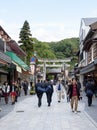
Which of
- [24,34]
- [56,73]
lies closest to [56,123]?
[24,34]

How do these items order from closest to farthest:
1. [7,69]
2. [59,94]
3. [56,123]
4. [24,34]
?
1. [56,123]
2. [59,94]
3. [7,69]
4. [24,34]

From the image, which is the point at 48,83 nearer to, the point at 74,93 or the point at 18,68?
the point at 74,93

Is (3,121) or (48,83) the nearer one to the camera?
(3,121)

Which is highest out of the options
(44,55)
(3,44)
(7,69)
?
(44,55)

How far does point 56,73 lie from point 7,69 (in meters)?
89.4

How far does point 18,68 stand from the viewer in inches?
1449

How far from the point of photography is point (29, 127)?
12633 millimetres

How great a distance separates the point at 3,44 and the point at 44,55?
67.2 m

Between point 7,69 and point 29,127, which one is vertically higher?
point 7,69

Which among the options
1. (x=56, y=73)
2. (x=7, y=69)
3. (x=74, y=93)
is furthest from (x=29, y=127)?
(x=56, y=73)

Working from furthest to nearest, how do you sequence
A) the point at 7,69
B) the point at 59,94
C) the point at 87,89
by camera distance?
the point at 7,69 < the point at 59,94 < the point at 87,89

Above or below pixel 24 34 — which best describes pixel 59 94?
below

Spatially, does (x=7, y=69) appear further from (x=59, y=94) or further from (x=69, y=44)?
(x=69, y=44)

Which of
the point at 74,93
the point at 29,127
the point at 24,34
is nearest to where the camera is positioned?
the point at 29,127
